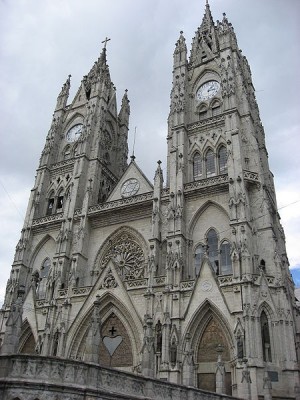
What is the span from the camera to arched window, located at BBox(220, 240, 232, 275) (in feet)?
74.9

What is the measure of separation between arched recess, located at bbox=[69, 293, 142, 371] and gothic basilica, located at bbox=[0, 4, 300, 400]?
0.08 meters

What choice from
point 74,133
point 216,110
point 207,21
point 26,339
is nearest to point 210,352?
point 26,339

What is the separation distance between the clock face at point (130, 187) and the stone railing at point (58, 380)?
19.6m

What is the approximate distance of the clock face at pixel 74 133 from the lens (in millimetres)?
36250

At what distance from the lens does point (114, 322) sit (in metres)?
23.9

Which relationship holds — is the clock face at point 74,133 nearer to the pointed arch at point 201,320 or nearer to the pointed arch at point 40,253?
the pointed arch at point 40,253

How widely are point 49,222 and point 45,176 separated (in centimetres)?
519

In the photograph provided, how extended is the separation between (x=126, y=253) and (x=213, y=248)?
6.19 m

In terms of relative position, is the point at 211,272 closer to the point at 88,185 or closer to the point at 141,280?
the point at 141,280

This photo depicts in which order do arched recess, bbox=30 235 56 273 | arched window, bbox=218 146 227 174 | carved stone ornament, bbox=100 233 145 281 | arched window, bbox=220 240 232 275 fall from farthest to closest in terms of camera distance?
1. arched recess, bbox=30 235 56 273
2. arched window, bbox=218 146 227 174
3. carved stone ornament, bbox=100 233 145 281
4. arched window, bbox=220 240 232 275

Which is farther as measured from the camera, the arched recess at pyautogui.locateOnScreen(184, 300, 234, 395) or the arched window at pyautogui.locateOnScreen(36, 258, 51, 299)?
the arched window at pyautogui.locateOnScreen(36, 258, 51, 299)

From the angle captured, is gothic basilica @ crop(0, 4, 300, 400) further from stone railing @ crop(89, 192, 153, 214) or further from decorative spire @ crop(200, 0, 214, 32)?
decorative spire @ crop(200, 0, 214, 32)

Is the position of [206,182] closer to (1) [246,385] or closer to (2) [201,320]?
(2) [201,320]

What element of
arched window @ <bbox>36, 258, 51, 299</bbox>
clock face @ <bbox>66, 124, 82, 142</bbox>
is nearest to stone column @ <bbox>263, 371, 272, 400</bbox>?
arched window @ <bbox>36, 258, 51, 299</bbox>
